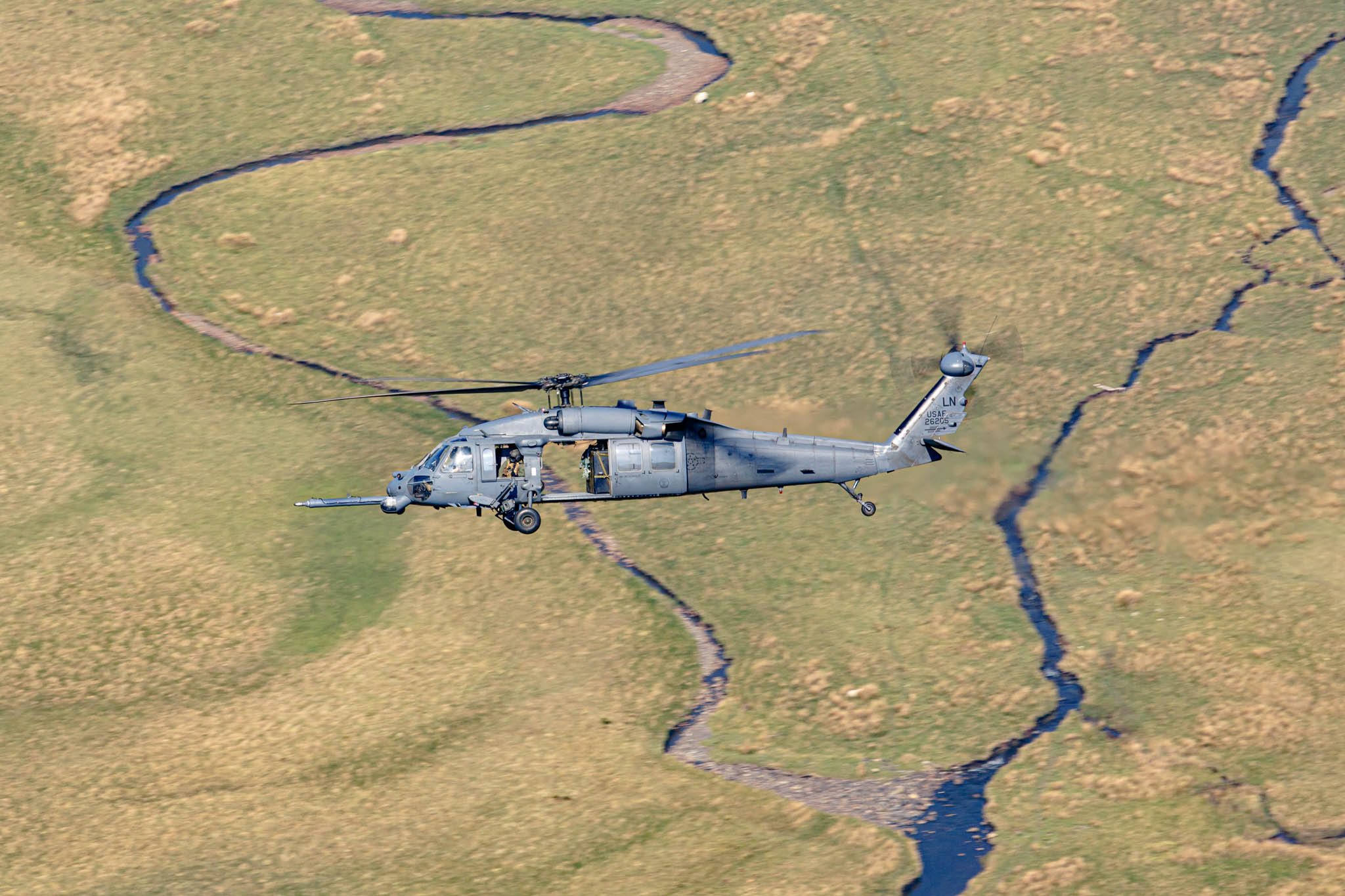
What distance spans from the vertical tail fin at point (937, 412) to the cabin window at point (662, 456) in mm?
6410

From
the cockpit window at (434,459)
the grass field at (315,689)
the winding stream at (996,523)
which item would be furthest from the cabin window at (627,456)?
the winding stream at (996,523)

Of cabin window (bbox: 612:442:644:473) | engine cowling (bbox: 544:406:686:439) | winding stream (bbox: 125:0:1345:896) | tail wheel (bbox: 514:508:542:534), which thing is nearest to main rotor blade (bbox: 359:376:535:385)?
engine cowling (bbox: 544:406:686:439)

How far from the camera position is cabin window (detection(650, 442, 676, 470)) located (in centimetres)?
3800

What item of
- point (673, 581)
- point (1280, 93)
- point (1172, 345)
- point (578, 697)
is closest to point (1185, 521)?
point (1172, 345)

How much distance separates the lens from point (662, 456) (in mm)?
38062

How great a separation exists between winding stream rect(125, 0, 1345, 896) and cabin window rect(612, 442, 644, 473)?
1042 centimetres

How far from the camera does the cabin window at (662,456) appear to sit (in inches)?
1496

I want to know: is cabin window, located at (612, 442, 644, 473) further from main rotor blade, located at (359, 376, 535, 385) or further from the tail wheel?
main rotor blade, located at (359, 376, 535, 385)

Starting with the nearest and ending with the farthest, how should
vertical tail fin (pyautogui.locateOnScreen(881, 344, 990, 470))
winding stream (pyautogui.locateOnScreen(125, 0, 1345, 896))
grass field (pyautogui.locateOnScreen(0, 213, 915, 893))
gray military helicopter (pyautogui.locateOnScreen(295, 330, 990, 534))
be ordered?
gray military helicopter (pyautogui.locateOnScreen(295, 330, 990, 534)) < grass field (pyautogui.locateOnScreen(0, 213, 915, 893)) < vertical tail fin (pyautogui.locateOnScreen(881, 344, 990, 470)) < winding stream (pyautogui.locateOnScreen(125, 0, 1345, 896))

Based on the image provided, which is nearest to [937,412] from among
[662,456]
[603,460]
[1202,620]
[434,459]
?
[662,456]

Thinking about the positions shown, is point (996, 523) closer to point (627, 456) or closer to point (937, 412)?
point (937, 412)

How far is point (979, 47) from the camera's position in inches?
2906

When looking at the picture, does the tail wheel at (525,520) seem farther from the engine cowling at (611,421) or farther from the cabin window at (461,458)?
the engine cowling at (611,421)

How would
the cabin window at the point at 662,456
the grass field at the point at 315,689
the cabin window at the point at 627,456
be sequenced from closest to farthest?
the cabin window at the point at 627,456 < the cabin window at the point at 662,456 < the grass field at the point at 315,689
